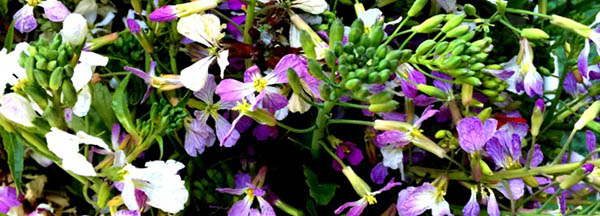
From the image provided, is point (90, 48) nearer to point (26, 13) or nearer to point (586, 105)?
point (26, 13)

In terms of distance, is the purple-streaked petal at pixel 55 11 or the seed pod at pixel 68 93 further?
the purple-streaked petal at pixel 55 11

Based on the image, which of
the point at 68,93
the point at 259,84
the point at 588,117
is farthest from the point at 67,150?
the point at 588,117

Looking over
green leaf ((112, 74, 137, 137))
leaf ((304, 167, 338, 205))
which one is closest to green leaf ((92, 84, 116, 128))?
green leaf ((112, 74, 137, 137))

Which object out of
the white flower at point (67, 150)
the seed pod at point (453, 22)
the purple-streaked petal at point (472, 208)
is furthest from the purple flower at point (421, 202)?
the white flower at point (67, 150)

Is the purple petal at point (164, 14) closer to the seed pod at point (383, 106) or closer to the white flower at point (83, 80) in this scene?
the white flower at point (83, 80)

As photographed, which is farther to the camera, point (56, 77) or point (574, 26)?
point (574, 26)

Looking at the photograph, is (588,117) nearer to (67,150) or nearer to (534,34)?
(534,34)

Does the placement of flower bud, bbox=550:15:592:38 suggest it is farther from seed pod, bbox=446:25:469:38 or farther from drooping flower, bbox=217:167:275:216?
drooping flower, bbox=217:167:275:216
